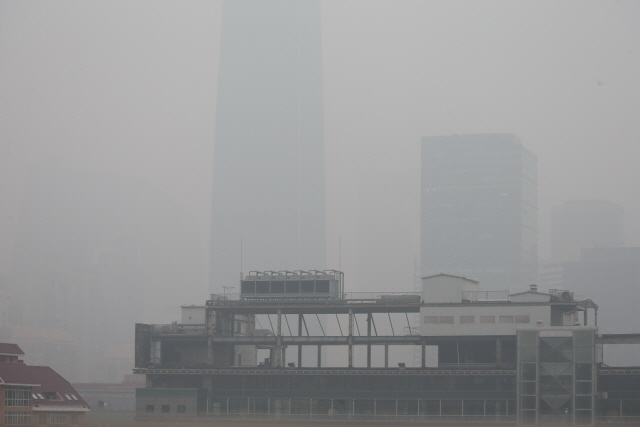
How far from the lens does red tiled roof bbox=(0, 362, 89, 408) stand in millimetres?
93938

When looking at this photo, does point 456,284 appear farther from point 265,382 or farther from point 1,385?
point 1,385

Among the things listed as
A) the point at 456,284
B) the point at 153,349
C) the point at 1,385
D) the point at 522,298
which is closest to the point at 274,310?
the point at 153,349

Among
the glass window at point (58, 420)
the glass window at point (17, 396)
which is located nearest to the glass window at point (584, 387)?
the glass window at point (58, 420)

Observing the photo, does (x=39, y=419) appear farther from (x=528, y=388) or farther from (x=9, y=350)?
(x=528, y=388)

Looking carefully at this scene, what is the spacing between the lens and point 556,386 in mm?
109312

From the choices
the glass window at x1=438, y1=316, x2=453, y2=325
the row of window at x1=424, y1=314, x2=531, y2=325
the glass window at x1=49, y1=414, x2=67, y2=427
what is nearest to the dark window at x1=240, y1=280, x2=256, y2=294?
the row of window at x1=424, y1=314, x2=531, y2=325

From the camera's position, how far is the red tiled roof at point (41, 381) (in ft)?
308

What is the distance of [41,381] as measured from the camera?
3969 inches

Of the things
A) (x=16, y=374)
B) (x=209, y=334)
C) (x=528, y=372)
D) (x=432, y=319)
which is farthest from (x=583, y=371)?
(x=16, y=374)

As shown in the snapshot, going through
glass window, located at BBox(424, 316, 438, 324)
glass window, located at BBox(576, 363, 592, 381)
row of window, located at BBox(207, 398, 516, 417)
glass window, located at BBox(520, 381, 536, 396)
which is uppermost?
glass window, located at BBox(424, 316, 438, 324)

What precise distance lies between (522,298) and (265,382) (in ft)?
127

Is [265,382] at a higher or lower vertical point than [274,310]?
lower

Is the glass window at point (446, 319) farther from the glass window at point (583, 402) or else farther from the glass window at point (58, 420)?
the glass window at point (58, 420)

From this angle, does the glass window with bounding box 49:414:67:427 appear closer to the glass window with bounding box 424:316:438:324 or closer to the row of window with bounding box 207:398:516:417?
the row of window with bounding box 207:398:516:417
